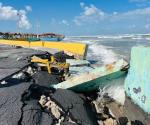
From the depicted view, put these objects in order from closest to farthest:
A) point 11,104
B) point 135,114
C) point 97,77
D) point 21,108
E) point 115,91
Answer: point 21,108, point 11,104, point 135,114, point 97,77, point 115,91

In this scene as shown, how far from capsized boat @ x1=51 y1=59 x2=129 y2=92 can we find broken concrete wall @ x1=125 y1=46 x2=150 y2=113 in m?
0.33

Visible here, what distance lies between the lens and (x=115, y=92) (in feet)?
27.5

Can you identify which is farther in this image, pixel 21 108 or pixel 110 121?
pixel 110 121

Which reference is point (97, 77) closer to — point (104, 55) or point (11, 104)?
point (11, 104)

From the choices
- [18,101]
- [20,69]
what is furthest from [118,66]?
[20,69]

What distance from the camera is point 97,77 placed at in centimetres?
796

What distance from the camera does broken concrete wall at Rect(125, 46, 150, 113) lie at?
621 centimetres

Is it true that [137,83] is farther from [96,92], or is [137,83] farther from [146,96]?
[96,92]

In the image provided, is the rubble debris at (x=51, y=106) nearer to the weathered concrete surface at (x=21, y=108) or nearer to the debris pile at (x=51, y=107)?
the debris pile at (x=51, y=107)

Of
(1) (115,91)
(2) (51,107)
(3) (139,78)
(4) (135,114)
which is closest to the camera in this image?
(2) (51,107)

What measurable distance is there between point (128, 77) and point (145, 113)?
1195 millimetres

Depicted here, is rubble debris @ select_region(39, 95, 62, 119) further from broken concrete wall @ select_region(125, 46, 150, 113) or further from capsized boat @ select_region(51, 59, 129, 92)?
broken concrete wall @ select_region(125, 46, 150, 113)

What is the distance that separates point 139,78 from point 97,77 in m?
1.53

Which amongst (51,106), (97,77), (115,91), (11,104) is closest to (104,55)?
(115,91)
